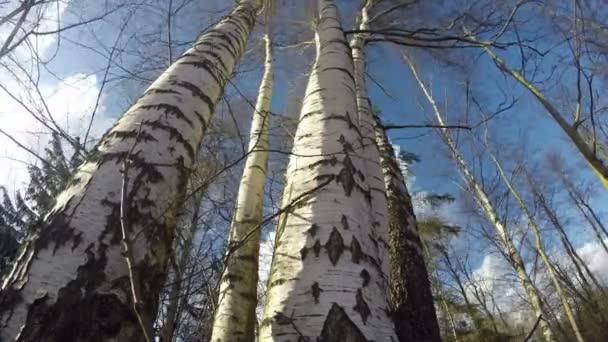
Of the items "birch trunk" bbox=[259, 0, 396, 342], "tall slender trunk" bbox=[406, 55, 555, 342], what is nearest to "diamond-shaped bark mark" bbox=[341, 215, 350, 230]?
"birch trunk" bbox=[259, 0, 396, 342]

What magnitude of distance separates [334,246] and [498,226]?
8.17 m

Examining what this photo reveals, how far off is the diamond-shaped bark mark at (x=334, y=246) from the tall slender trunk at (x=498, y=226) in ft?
19.4

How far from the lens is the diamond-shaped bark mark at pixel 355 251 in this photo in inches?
42.4

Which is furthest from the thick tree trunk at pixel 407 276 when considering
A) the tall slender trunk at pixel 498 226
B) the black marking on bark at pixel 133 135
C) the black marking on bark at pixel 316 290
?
the tall slender trunk at pixel 498 226

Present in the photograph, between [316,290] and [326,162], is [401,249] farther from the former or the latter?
[316,290]

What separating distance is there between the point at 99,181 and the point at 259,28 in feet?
24.4

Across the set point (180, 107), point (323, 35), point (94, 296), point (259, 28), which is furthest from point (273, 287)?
point (259, 28)

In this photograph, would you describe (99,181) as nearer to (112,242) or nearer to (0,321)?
(112,242)

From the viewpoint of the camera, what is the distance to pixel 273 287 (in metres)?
1.05

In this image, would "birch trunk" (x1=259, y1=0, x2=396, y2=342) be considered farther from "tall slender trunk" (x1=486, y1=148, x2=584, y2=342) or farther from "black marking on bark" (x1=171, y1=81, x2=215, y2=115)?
"tall slender trunk" (x1=486, y1=148, x2=584, y2=342)

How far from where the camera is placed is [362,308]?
37.7 inches

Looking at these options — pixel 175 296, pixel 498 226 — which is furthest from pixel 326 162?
pixel 498 226

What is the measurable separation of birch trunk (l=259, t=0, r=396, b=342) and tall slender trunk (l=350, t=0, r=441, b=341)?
0.52 metres

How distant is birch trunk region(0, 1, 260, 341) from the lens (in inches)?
33.9
